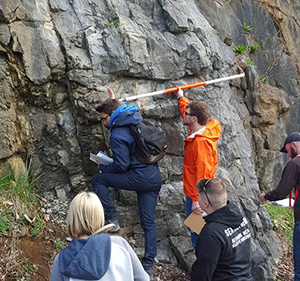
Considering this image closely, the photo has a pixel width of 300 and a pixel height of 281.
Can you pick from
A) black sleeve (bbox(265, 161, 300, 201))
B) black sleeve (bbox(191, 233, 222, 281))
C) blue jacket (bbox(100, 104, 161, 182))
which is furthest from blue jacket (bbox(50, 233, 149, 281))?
black sleeve (bbox(265, 161, 300, 201))

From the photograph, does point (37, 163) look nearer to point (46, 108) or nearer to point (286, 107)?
point (46, 108)

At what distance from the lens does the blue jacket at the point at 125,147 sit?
18.0ft

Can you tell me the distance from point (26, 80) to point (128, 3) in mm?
2266

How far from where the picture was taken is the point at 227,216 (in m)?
3.72

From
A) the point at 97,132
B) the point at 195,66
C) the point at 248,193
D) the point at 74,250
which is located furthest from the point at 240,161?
the point at 74,250

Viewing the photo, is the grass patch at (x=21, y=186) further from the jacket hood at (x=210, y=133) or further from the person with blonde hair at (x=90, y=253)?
the person with blonde hair at (x=90, y=253)

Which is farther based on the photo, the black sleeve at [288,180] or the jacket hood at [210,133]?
the jacket hood at [210,133]

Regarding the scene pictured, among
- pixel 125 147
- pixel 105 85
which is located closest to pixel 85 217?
pixel 125 147

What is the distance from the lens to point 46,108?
675 centimetres

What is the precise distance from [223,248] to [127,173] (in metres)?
2.27

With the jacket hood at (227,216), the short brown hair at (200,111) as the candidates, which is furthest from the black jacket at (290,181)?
the jacket hood at (227,216)

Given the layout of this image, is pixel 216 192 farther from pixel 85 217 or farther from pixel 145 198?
pixel 145 198

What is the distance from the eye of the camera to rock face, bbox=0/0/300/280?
6.48 m

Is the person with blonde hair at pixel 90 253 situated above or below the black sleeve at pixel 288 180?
above
